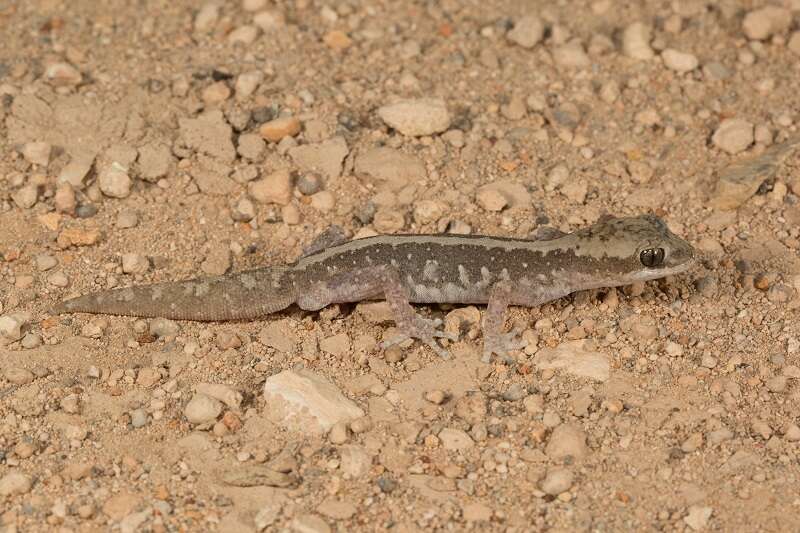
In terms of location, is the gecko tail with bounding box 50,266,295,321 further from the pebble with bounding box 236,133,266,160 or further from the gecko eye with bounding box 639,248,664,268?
the gecko eye with bounding box 639,248,664,268

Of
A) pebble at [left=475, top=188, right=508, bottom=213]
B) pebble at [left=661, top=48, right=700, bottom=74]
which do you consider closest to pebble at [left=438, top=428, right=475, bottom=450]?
pebble at [left=475, top=188, right=508, bottom=213]

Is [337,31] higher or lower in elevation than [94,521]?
higher

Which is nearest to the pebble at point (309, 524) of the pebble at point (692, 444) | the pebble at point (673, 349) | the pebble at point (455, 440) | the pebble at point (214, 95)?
the pebble at point (455, 440)

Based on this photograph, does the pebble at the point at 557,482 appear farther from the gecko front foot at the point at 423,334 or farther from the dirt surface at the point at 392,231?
the gecko front foot at the point at 423,334

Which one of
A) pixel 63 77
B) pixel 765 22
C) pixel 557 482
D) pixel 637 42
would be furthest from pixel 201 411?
pixel 765 22

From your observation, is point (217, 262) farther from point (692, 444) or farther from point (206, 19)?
point (692, 444)

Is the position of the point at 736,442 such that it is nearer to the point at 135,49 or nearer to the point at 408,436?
the point at 408,436

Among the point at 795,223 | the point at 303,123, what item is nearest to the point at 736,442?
the point at 795,223
